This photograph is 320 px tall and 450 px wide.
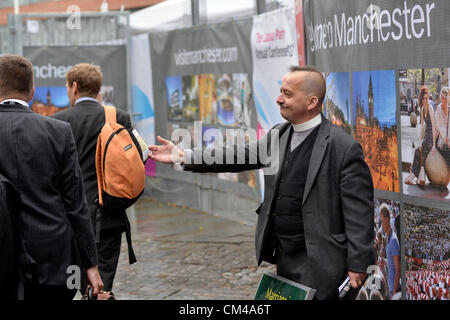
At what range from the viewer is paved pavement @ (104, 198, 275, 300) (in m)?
7.91

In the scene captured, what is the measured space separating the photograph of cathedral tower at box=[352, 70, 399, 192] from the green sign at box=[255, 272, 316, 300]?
170 centimetres

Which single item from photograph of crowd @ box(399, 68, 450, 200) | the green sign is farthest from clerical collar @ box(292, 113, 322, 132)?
photograph of crowd @ box(399, 68, 450, 200)

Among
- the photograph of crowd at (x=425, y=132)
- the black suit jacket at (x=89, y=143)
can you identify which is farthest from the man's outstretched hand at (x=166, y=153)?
the photograph of crowd at (x=425, y=132)

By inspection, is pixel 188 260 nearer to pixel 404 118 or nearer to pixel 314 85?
pixel 404 118

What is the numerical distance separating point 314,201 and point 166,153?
100 cm

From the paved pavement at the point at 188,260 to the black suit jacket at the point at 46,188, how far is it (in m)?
3.22

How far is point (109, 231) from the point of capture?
6.26 metres

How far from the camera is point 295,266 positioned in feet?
15.3

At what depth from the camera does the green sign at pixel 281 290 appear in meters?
4.39

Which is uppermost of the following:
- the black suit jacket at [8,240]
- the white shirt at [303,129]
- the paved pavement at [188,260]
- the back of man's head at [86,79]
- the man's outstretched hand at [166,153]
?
the back of man's head at [86,79]

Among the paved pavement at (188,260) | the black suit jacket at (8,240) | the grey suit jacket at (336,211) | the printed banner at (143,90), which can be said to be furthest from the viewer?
the printed banner at (143,90)

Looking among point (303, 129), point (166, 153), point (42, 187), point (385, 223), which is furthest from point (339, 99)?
point (42, 187)

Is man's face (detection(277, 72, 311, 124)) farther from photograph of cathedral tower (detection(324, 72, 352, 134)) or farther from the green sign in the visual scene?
photograph of cathedral tower (detection(324, 72, 352, 134))

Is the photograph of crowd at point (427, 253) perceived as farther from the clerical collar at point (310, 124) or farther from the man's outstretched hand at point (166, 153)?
the man's outstretched hand at point (166, 153)
